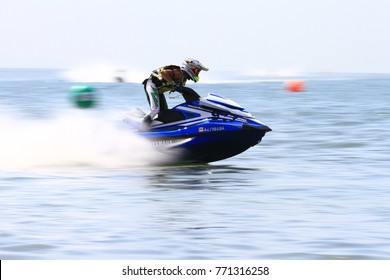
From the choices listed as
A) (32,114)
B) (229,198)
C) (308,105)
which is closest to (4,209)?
(229,198)

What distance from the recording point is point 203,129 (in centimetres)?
1456

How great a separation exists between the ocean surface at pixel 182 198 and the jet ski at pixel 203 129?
0.28m

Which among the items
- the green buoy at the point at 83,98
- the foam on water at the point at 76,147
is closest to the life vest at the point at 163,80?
the foam on water at the point at 76,147

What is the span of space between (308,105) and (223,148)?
21476 millimetres

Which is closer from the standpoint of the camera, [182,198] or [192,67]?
[182,198]

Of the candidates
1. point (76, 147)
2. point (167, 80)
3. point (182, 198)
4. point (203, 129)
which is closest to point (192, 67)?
point (167, 80)

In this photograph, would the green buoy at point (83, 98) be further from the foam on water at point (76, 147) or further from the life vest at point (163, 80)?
the life vest at point (163, 80)

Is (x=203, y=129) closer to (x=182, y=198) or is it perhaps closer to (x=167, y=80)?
(x=167, y=80)

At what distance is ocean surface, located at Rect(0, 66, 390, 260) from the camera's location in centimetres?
865

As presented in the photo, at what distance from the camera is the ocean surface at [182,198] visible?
8.65 metres

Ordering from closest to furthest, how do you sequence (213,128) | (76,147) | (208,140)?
(213,128) < (208,140) < (76,147)

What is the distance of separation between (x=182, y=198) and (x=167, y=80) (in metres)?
3.77

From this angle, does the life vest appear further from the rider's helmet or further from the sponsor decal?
the sponsor decal

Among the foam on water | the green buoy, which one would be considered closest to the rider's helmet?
the foam on water
